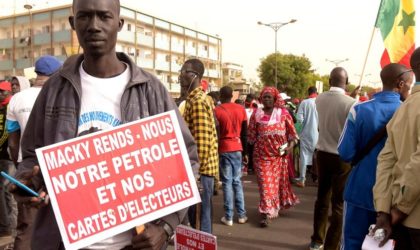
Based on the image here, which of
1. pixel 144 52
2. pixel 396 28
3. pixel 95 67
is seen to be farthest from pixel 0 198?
pixel 144 52

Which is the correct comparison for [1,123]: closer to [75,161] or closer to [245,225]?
[245,225]

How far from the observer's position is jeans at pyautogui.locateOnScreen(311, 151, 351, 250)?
4.34 m

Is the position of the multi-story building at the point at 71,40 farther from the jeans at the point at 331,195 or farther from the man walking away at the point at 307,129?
the jeans at the point at 331,195

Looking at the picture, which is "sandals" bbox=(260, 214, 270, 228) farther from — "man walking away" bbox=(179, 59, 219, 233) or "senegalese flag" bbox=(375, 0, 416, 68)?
"senegalese flag" bbox=(375, 0, 416, 68)

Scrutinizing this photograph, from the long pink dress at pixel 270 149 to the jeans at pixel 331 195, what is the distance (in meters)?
1.09

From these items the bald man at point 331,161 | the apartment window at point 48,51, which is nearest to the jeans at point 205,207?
the bald man at point 331,161

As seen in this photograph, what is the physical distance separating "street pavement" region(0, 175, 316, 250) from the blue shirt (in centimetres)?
195

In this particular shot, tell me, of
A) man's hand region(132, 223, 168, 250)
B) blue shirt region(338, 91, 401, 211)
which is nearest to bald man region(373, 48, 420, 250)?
blue shirt region(338, 91, 401, 211)

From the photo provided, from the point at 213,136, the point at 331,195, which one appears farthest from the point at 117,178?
the point at 331,195

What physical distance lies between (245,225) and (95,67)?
451 centimetres

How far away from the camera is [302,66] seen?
6400 cm

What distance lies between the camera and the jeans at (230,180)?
5758 mm

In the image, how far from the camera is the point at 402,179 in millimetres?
2277

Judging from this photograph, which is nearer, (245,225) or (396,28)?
(396,28)
